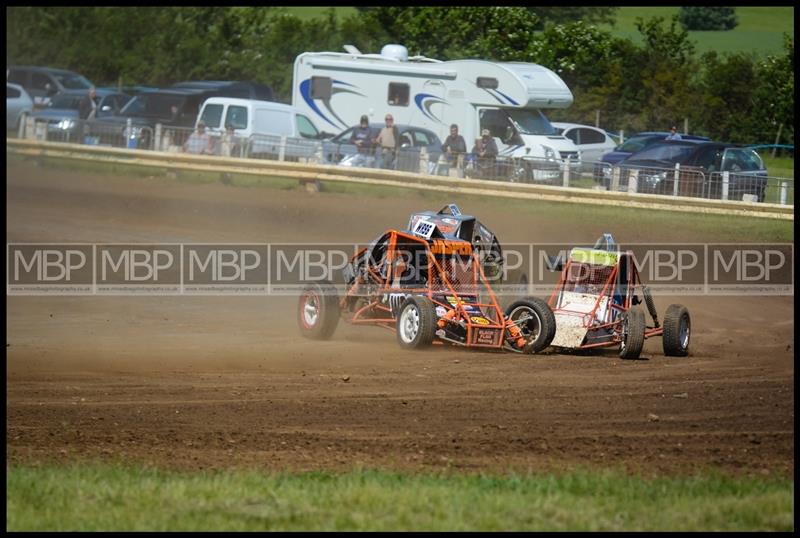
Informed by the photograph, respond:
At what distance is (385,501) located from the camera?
20.7 ft

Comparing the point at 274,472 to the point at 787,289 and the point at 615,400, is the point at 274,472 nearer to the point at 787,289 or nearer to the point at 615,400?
the point at 615,400

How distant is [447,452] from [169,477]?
1.78m

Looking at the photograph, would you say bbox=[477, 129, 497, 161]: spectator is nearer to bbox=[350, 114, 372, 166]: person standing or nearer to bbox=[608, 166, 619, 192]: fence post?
bbox=[350, 114, 372, 166]: person standing

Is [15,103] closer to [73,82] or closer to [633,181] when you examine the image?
[73,82]

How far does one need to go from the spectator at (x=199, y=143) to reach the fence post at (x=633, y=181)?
877 centimetres

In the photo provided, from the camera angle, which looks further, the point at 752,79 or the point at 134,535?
the point at 752,79

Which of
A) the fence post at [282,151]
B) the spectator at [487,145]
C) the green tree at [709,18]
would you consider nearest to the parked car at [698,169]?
the spectator at [487,145]

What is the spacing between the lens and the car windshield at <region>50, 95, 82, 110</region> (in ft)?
99.2

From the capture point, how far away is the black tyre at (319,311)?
486 inches

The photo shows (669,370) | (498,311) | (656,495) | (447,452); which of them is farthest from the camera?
(498,311)

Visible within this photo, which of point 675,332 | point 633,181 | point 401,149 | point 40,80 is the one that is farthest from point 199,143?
point 675,332

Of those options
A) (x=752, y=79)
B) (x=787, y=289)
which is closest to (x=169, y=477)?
(x=787, y=289)

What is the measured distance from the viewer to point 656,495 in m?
6.43

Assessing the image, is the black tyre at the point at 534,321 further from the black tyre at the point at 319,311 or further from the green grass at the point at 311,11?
the green grass at the point at 311,11
